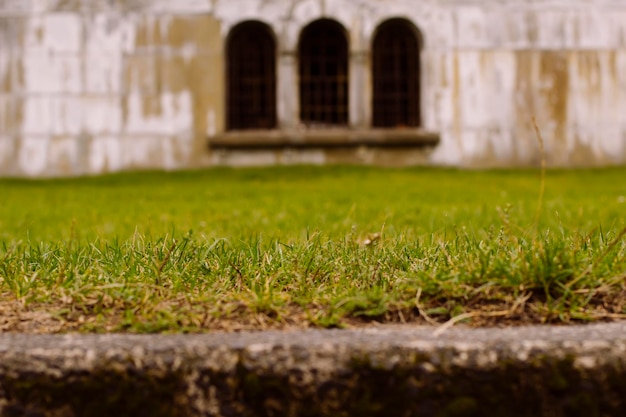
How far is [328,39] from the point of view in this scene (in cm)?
1503

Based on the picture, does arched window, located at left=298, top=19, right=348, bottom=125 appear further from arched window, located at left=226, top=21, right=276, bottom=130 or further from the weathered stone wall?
arched window, located at left=226, top=21, right=276, bottom=130

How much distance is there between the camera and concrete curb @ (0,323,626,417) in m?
1.83

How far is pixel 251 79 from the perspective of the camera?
15188 millimetres

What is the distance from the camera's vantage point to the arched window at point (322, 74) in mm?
15016

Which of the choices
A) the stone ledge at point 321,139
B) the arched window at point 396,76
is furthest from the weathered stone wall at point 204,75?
the arched window at point 396,76

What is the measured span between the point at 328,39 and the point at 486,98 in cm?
318

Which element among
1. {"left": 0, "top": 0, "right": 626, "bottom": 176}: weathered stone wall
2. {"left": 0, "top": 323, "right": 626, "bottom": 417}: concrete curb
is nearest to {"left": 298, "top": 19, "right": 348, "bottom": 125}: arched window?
{"left": 0, "top": 0, "right": 626, "bottom": 176}: weathered stone wall

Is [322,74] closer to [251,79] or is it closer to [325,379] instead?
[251,79]

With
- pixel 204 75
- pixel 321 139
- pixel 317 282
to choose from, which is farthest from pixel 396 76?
pixel 317 282

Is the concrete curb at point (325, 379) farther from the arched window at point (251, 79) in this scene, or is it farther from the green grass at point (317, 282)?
the arched window at point (251, 79)

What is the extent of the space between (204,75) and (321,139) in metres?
2.50

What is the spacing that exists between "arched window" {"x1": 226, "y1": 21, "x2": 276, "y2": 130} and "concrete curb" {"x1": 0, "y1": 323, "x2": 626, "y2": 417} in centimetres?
1340

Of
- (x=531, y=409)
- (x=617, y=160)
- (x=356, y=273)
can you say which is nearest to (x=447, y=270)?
(x=356, y=273)

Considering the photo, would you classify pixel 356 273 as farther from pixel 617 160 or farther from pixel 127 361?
pixel 617 160
